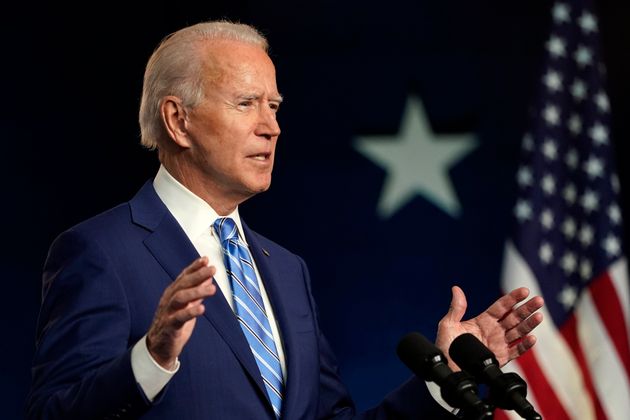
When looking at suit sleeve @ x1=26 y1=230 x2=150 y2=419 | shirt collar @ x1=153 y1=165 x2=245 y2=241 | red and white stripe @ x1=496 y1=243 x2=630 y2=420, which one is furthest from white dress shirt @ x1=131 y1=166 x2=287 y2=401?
red and white stripe @ x1=496 y1=243 x2=630 y2=420

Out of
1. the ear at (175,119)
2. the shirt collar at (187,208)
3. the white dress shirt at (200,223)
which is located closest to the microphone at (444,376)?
the white dress shirt at (200,223)

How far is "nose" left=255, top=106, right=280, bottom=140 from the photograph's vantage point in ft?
7.22

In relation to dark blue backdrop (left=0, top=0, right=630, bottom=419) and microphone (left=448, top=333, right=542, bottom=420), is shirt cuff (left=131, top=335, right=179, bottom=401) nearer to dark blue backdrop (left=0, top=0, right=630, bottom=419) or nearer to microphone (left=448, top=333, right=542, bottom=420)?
microphone (left=448, top=333, right=542, bottom=420)

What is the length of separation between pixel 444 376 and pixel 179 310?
407 millimetres

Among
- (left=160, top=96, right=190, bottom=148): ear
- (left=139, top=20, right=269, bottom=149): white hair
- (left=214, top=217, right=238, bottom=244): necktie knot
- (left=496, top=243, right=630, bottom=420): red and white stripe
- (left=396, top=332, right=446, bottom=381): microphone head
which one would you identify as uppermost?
(left=139, top=20, right=269, bottom=149): white hair

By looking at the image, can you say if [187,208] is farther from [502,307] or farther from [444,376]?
[444,376]

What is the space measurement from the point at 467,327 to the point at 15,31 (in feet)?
7.15

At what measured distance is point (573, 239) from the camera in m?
3.54

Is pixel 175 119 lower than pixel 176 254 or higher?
higher

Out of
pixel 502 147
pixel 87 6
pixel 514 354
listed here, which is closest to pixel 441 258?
pixel 502 147

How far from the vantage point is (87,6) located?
3623mm

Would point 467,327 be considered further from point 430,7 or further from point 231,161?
point 430,7

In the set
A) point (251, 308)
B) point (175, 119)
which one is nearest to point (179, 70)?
point (175, 119)

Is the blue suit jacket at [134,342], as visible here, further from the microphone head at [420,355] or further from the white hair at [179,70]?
the microphone head at [420,355]
